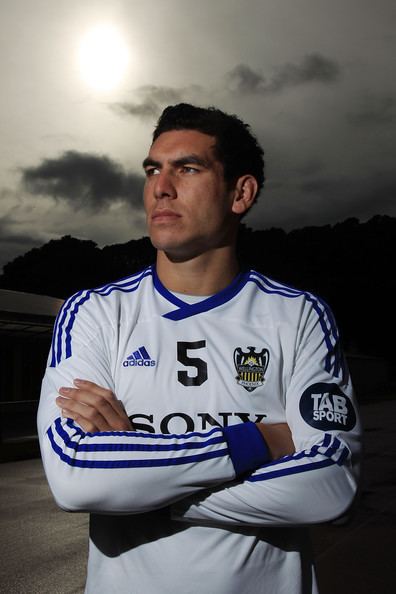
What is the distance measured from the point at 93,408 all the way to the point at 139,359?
0.64 ft

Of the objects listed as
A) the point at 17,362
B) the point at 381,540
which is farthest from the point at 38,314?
the point at 381,540

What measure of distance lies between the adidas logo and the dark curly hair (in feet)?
2.06

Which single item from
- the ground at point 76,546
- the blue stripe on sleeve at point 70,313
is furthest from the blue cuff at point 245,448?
the ground at point 76,546

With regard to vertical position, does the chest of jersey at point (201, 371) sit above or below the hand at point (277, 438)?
above

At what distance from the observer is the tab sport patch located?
1.88 meters

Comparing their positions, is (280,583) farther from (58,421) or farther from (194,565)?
(58,421)

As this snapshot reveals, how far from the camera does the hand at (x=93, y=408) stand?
1812 millimetres

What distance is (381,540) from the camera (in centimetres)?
610

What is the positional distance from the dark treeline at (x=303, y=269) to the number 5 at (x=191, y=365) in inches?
2525

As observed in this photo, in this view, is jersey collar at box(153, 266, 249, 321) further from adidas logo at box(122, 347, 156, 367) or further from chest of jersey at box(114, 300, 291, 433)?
adidas logo at box(122, 347, 156, 367)

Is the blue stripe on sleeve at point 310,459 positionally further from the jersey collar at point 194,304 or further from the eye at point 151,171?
the eye at point 151,171

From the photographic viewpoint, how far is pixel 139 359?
191cm

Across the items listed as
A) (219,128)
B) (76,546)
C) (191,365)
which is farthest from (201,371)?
(76,546)

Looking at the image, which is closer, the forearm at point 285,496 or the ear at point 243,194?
the forearm at point 285,496
